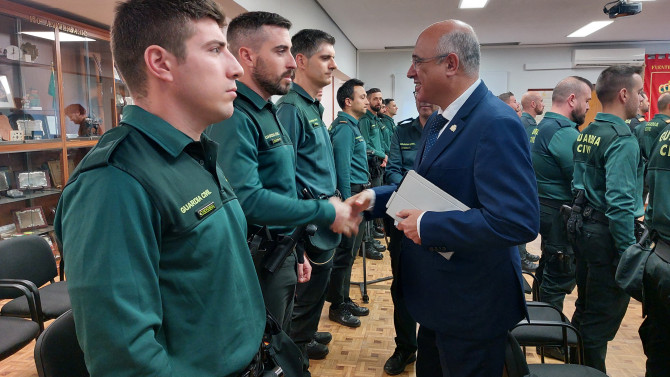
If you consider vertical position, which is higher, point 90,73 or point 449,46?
point 90,73

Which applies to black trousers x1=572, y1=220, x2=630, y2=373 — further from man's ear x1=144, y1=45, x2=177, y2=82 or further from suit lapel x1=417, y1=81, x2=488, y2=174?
man's ear x1=144, y1=45, x2=177, y2=82

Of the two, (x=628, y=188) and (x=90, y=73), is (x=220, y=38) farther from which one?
(x=90, y=73)

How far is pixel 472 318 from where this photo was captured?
1343 millimetres

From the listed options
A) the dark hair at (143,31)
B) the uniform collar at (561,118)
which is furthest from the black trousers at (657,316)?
the dark hair at (143,31)

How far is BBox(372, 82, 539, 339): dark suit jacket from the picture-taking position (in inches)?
48.0

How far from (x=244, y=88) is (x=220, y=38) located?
0.75 m

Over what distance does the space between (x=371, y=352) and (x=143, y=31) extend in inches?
95.4

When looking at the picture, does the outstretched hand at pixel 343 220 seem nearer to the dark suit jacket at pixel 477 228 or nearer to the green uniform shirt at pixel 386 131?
the dark suit jacket at pixel 477 228

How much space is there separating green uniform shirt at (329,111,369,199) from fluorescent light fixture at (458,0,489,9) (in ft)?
12.6

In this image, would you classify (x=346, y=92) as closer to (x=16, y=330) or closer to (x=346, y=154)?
(x=346, y=154)

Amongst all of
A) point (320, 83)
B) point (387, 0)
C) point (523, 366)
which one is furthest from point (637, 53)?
point (523, 366)

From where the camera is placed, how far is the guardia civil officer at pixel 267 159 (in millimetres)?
1493

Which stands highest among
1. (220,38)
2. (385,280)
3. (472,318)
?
(220,38)

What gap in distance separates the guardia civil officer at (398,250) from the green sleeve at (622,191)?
1.03m
